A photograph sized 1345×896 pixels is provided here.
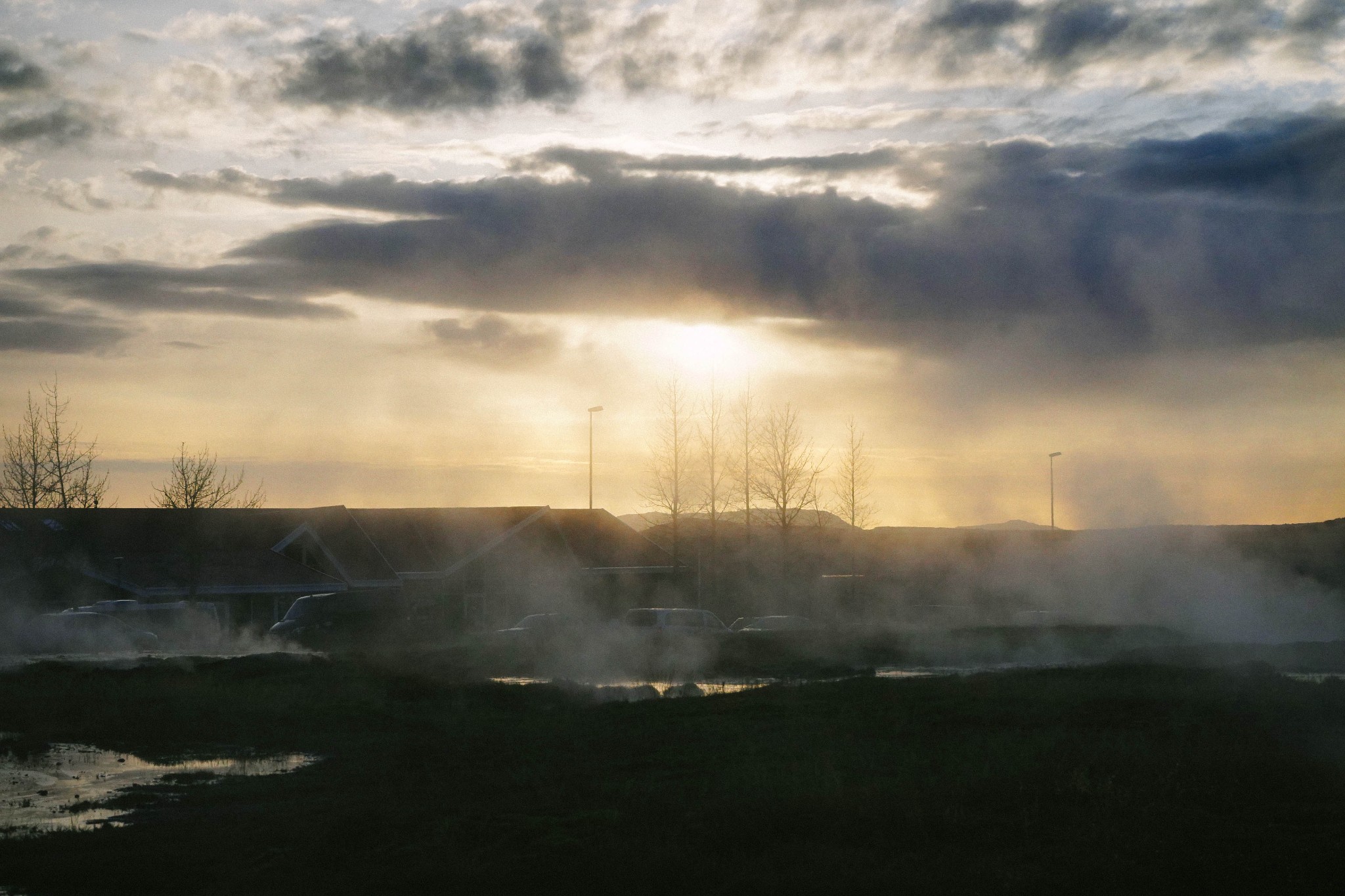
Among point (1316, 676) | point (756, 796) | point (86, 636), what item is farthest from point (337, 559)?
point (756, 796)

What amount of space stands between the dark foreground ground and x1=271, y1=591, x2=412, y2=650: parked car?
686 inches

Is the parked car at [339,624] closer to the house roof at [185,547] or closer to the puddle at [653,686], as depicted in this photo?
the house roof at [185,547]

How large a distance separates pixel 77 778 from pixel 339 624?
25371 mm

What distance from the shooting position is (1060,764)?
15977 mm

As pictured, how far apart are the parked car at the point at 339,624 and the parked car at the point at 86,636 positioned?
15.7 ft

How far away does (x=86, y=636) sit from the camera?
39719 millimetres

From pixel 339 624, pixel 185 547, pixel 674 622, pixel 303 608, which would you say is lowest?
pixel 339 624

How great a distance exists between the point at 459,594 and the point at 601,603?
6895 millimetres

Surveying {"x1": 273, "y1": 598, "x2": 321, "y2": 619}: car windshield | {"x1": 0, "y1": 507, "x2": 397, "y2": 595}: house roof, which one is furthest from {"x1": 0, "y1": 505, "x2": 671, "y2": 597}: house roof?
{"x1": 273, "y1": 598, "x2": 321, "y2": 619}: car windshield

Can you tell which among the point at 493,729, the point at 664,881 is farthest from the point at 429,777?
the point at 664,881

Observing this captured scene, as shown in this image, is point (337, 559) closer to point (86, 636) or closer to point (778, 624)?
point (86, 636)

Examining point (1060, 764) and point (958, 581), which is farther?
point (958, 581)

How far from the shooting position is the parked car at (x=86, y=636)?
3962 cm

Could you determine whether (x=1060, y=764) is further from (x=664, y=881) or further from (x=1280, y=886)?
(x=664, y=881)
